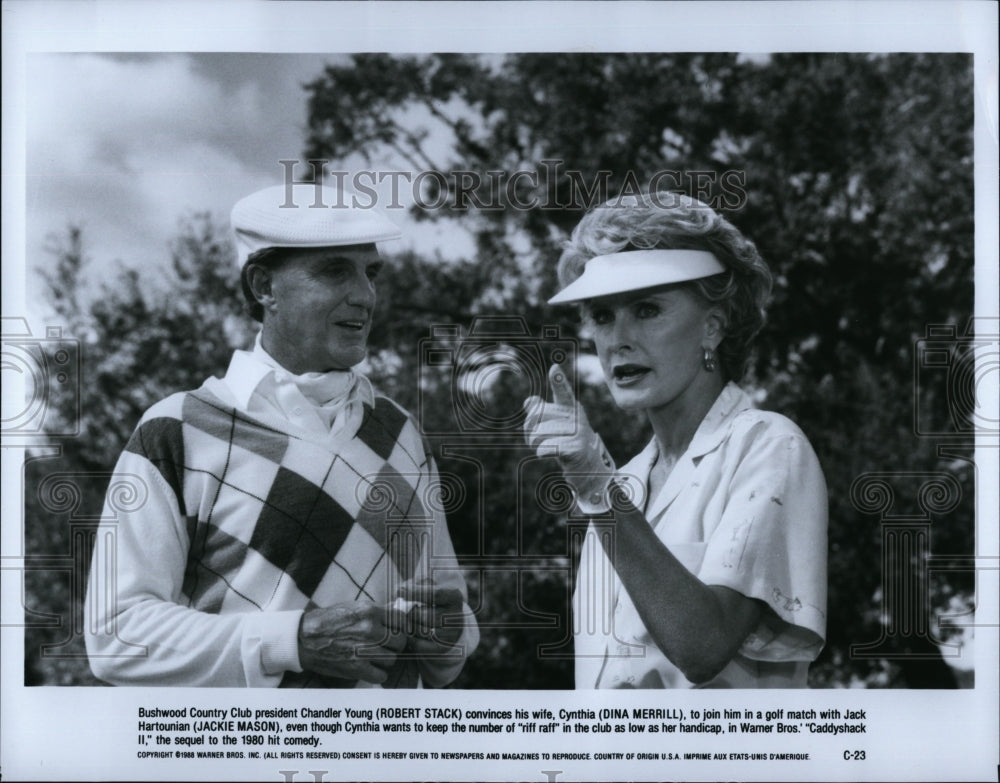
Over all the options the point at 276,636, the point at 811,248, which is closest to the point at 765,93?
the point at 811,248

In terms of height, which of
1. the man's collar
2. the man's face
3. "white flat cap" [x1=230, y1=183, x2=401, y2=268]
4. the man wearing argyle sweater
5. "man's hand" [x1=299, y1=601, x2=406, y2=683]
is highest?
"white flat cap" [x1=230, y1=183, x2=401, y2=268]

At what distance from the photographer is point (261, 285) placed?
411 centimetres

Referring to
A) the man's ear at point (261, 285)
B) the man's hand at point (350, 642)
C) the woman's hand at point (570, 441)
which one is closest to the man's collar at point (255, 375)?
the man's ear at point (261, 285)

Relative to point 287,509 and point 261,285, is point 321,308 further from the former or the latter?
point 287,509

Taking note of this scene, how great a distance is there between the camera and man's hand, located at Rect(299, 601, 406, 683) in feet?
12.9

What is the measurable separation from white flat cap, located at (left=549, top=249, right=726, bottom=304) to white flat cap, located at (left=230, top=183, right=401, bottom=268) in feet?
2.02

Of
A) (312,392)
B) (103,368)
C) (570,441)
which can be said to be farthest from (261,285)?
(570,441)

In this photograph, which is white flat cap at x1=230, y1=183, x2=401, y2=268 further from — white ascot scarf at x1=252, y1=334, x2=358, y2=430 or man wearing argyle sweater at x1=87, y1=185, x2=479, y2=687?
white ascot scarf at x1=252, y1=334, x2=358, y2=430

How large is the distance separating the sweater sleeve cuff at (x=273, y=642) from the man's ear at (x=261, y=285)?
93cm

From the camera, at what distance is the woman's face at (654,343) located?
13.1 feet

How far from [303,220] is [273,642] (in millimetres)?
1253

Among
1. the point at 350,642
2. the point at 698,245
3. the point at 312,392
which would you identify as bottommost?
the point at 350,642

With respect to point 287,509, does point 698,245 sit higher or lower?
higher

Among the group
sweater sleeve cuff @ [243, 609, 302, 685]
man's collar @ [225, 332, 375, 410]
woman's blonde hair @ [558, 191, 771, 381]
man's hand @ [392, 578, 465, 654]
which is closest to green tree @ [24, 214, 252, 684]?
man's collar @ [225, 332, 375, 410]
